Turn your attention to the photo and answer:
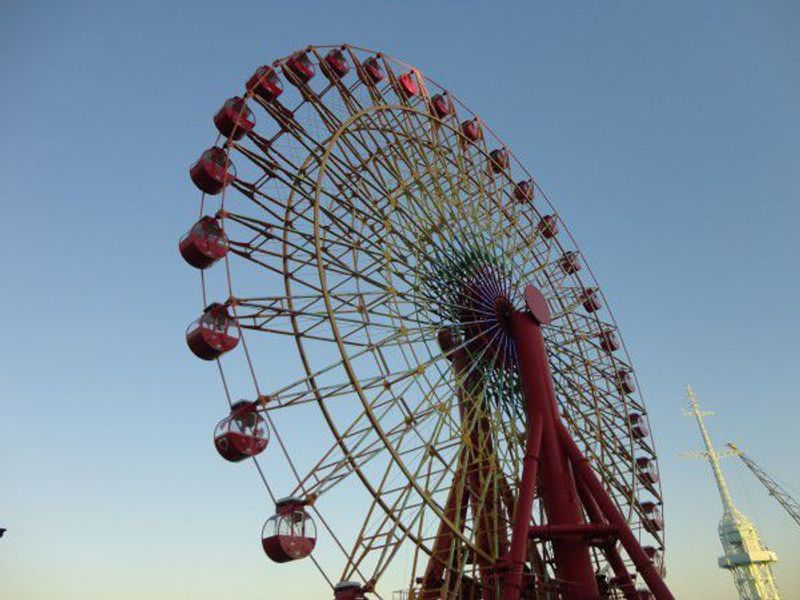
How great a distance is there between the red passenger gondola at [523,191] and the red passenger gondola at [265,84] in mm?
9353

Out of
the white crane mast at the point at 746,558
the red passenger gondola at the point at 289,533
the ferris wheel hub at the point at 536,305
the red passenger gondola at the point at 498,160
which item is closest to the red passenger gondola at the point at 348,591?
the red passenger gondola at the point at 289,533

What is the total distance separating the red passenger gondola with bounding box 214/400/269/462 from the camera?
38.2ft

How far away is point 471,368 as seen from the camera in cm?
1512

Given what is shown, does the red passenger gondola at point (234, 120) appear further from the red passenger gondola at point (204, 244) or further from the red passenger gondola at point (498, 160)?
the red passenger gondola at point (498, 160)

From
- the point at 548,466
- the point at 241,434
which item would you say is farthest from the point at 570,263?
the point at 241,434

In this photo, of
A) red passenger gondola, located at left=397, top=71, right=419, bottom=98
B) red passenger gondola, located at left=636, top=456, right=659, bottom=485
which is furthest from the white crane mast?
red passenger gondola, located at left=397, top=71, right=419, bottom=98

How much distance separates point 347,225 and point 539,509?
8363 mm

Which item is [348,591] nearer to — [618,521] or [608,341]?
[618,521]

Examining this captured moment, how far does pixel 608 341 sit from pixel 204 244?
15230mm

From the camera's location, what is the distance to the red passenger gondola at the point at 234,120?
48.4 feet

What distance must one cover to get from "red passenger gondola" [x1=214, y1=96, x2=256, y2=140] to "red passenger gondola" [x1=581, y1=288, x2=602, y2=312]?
13848 millimetres

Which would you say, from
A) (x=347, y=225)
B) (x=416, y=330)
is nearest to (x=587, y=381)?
(x=416, y=330)

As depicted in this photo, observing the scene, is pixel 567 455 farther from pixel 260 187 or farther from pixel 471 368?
pixel 260 187

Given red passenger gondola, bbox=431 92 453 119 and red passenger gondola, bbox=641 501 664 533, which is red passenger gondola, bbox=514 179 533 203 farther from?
red passenger gondola, bbox=641 501 664 533
